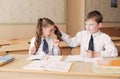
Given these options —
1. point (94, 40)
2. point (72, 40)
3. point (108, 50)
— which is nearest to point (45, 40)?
point (72, 40)

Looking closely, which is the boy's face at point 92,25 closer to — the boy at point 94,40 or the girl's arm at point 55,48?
the boy at point 94,40

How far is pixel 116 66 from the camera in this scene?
1.53m

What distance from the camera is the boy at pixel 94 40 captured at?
217cm

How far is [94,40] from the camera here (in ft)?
7.80

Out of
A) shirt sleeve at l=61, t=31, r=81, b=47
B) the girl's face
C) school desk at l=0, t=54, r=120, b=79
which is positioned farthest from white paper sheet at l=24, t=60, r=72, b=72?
shirt sleeve at l=61, t=31, r=81, b=47

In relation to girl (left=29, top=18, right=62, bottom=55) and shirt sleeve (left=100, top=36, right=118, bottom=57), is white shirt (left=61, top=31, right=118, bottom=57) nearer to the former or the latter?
shirt sleeve (left=100, top=36, right=118, bottom=57)

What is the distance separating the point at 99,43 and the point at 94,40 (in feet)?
0.22

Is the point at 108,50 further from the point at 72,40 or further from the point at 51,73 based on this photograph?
the point at 51,73

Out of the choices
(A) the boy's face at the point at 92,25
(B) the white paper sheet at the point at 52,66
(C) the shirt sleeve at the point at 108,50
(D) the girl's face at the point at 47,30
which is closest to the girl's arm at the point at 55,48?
(D) the girl's face at the point at 47,30

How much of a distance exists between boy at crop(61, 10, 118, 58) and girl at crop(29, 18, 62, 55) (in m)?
0.16

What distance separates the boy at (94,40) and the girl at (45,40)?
6.4 inches

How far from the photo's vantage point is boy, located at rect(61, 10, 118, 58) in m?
2.17

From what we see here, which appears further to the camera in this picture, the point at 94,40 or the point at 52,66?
the point at 94,40


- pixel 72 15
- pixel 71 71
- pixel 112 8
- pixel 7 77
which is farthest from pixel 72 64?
pixel 112 8
